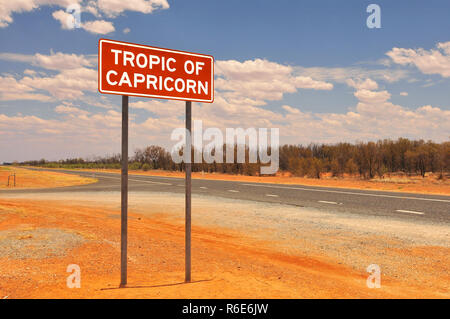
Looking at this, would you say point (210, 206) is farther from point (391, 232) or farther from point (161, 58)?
point (161, 58)

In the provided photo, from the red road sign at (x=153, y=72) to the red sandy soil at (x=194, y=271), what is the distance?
97.2 inches

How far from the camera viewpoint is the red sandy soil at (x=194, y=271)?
4301 millimetres

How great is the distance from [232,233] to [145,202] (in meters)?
7.66

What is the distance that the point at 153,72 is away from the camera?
441cm

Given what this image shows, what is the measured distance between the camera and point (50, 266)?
5484 millimetres

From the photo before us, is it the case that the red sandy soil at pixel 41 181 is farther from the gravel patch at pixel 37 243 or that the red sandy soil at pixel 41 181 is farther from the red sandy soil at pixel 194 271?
the red sandy soil at pixel 194 271

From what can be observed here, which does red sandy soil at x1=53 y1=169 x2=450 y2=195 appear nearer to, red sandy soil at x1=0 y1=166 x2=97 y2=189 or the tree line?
the tree line

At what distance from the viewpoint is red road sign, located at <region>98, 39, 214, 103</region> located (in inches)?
162

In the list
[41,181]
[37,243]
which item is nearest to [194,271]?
[37,243]

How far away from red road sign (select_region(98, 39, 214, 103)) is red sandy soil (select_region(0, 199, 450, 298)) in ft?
8.10

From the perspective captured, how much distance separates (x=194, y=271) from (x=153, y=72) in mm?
3021

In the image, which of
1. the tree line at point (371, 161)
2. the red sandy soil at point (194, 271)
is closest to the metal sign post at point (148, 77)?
the red sandy soil at point (194, 271)

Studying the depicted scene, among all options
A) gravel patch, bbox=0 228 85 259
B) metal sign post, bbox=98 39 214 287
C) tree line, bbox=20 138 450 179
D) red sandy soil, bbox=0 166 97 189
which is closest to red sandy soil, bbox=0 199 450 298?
gravel patch, bbox=0 228 85 259

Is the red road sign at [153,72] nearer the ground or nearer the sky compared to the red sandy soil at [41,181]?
nearer the sky
